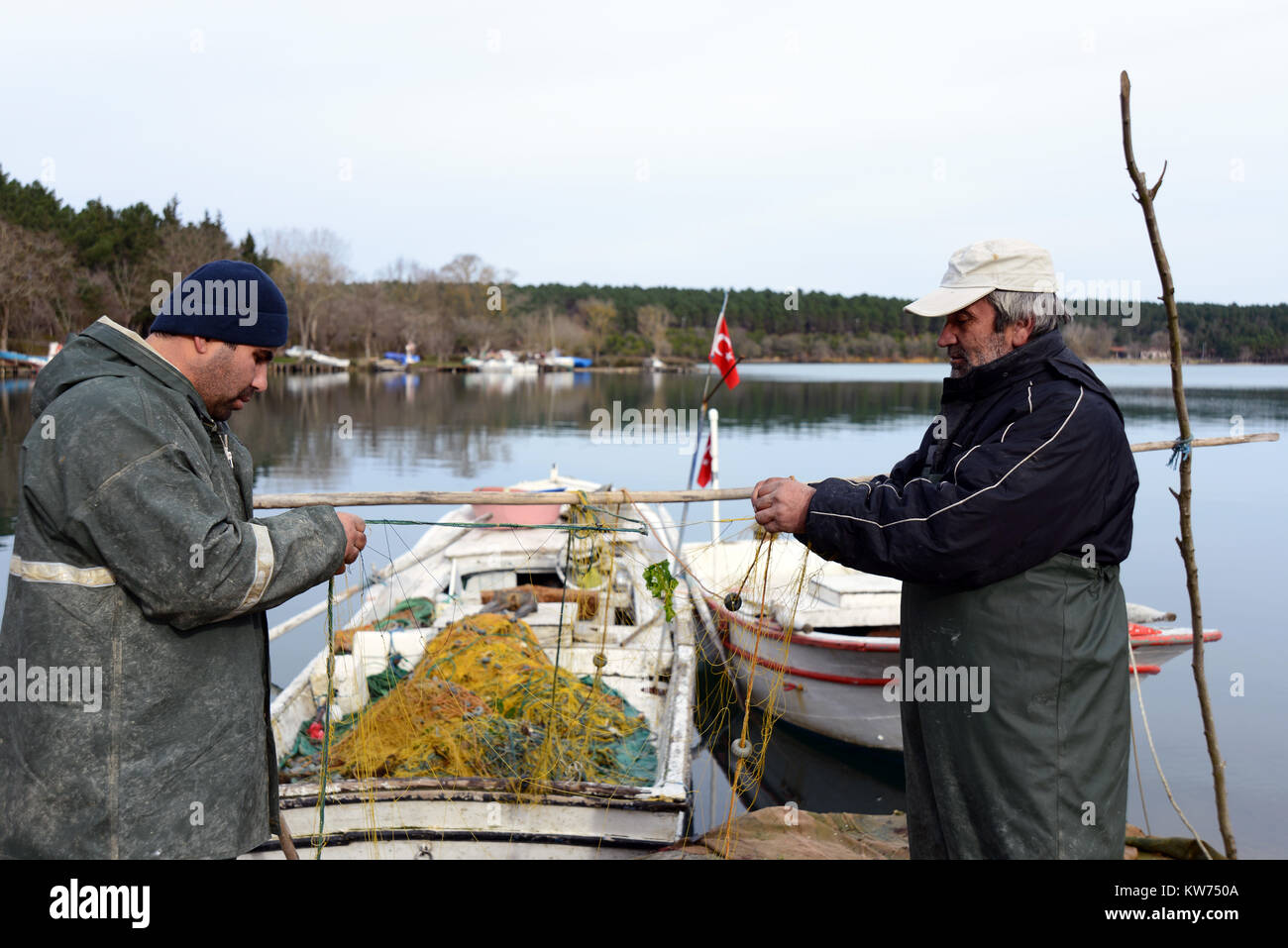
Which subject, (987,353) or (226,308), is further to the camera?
(987,353)

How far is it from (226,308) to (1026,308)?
7.29 ft

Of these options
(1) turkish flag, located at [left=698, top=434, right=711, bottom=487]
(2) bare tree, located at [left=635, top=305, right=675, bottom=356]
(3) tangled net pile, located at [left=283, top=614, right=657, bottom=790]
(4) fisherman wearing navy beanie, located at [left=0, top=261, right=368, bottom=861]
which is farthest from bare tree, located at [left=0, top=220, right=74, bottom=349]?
(2) bare tree, located at [left=635, top=305, right=675, bottom=356]

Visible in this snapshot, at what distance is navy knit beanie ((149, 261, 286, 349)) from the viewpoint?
2.46 metres

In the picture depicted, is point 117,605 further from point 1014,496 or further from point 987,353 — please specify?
point 987,353

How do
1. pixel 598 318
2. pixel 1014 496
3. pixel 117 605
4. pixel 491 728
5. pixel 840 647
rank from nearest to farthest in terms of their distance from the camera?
1. pixel 117 605
2. pixel 1014 496
3. pixel 491 728
4. pixel 840 647
5. pixel 598 318

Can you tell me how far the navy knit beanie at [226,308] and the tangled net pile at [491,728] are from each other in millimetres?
2817

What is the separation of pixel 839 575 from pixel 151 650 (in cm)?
695

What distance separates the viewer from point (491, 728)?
5648 mm

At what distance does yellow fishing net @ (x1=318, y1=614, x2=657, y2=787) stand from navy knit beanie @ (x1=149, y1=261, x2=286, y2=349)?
2.89 meters

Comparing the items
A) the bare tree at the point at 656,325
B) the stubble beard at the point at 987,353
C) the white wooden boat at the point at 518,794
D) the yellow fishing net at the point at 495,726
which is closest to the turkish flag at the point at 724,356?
the white wooden boat at the point at 518,794

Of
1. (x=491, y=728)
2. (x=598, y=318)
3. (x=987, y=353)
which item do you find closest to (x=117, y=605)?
(x=987, y=353)

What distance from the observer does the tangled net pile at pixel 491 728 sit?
5.42 metres

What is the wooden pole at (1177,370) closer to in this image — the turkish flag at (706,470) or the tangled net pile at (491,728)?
the tangled net pile at (491,728)
